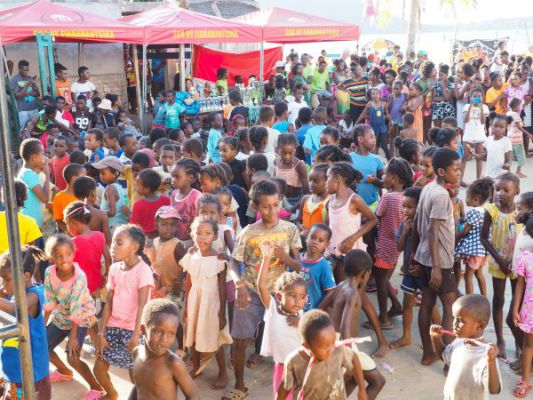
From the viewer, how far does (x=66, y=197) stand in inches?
216

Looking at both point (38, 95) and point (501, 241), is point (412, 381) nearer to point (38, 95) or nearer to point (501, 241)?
point (501, 241)

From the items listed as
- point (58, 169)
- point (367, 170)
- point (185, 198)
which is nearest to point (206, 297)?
point (185, 198)

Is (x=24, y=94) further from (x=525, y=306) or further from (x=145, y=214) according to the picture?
(x=525, y=306)

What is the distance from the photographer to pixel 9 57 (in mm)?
12641

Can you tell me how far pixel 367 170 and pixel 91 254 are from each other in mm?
2712

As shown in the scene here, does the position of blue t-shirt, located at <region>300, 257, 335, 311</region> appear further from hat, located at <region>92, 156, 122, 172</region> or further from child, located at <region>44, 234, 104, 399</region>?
hat, located at <region>92, 156, 122, 172</region>

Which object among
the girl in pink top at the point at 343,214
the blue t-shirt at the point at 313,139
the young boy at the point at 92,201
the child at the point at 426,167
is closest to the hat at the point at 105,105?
the blue t-shirt at the point at 313,139

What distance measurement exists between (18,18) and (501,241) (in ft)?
27.9

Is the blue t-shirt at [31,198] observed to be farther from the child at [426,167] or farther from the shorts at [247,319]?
the child at [426,167]

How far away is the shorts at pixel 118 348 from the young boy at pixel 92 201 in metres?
1.08

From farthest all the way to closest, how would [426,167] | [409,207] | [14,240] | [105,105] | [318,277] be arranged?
[105,105]
[426,167]
[409,207]
[318,277]
[14,240]

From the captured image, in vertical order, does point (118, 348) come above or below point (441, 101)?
below

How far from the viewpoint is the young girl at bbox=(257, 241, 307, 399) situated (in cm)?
351

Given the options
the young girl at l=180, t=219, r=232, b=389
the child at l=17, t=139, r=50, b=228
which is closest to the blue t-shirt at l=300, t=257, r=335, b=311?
the young girl at l=180, t=219, r=232, b=389
